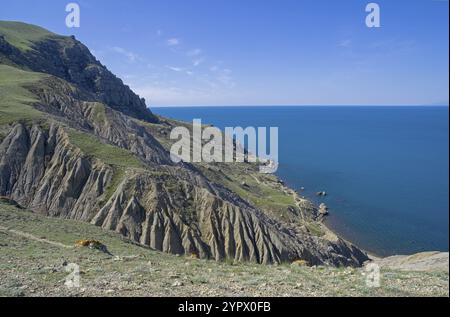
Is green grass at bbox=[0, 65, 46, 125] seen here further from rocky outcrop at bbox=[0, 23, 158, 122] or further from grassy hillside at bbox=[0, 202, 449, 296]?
rocky outcrop at bbox=[0, 23, 158, 122]

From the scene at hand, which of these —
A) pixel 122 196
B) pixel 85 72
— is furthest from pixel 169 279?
pixel 85 72

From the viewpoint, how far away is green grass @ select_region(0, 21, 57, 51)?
351 feet

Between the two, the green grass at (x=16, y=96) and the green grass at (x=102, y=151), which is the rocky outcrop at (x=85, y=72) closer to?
the green grass at (x=16, y=96)

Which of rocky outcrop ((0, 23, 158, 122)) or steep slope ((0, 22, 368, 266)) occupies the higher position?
rocky outcrop ((0, 23, 158, 122))

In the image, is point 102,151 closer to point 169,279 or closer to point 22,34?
point 169,279

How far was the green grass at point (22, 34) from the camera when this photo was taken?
4213 inches

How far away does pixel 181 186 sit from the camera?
40188 mm

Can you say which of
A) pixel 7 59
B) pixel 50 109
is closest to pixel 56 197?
pixel 50 109

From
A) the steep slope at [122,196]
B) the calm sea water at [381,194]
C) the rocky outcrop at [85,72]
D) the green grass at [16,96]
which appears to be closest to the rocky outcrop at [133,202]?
the steep slope at [122,196]

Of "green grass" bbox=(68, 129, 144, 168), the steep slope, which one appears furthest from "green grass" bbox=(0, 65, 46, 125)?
"green grass" bbox=(68, 129, 144, 168)

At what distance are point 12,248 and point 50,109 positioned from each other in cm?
3749

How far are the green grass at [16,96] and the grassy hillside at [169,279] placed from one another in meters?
28.1

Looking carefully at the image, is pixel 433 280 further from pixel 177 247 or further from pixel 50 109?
pixel 50 109

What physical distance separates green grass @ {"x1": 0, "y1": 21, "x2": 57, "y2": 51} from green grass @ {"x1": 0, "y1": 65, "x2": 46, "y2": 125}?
45.0 meters
